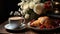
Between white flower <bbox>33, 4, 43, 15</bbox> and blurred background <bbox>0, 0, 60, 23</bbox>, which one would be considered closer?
white flower <bbox>33, 4, 43, 15</bbox>

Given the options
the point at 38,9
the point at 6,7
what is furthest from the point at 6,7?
the point at 38,9

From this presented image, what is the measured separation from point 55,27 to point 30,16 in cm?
31

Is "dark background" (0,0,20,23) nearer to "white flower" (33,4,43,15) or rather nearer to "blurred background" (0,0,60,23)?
"blurred background" (0,0,60,23)

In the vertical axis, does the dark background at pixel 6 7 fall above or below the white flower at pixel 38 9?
above

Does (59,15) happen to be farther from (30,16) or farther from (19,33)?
(19,33)

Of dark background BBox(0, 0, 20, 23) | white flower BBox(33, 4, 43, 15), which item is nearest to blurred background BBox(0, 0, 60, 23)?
dark background BBox(0, 0, 20, 23)

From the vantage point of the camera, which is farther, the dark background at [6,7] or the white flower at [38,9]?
the dark background at [6,7]

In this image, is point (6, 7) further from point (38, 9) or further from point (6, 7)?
point (38, 9)

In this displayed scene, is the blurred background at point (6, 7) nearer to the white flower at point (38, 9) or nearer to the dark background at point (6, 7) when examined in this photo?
the dark background at point (6, 7)

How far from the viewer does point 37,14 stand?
4.36 ft

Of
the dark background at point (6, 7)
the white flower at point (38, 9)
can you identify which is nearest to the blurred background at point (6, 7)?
the dark background at point (6, 7)

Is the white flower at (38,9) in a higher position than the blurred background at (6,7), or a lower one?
lower

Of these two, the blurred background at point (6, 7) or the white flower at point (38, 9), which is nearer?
the white flower at point (38, 9)

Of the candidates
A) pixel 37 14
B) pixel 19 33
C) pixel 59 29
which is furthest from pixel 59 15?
pixel 19 33
